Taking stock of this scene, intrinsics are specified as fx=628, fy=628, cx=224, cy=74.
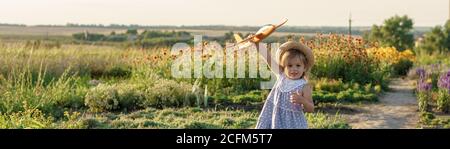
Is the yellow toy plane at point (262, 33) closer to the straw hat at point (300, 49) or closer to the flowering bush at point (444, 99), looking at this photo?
the straw hat at point (300, 49)

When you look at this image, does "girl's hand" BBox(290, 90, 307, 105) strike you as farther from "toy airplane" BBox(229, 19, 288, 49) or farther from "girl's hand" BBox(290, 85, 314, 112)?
"toy airplane" BBox(229, 19, 288, 49)

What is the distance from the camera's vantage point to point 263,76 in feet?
30.7

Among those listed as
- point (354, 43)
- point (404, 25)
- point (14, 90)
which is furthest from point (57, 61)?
point (404, 25)

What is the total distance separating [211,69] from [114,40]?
64.7ft

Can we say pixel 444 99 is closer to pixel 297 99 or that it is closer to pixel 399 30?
pixel 297 99

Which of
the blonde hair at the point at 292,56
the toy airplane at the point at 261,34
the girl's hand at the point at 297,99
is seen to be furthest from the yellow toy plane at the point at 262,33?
the girl's hand at the point at 297,99

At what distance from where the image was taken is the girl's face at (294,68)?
12.4ft

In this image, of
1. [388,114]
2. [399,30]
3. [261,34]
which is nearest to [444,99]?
[388,114]

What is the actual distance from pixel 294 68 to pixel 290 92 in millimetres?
153

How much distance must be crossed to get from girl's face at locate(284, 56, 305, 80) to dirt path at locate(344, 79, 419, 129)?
2.42 metres

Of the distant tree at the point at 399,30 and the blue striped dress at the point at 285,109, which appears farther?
the distant tree at the point at 399,30

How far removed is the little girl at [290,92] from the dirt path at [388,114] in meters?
2.29

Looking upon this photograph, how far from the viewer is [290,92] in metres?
3.86
